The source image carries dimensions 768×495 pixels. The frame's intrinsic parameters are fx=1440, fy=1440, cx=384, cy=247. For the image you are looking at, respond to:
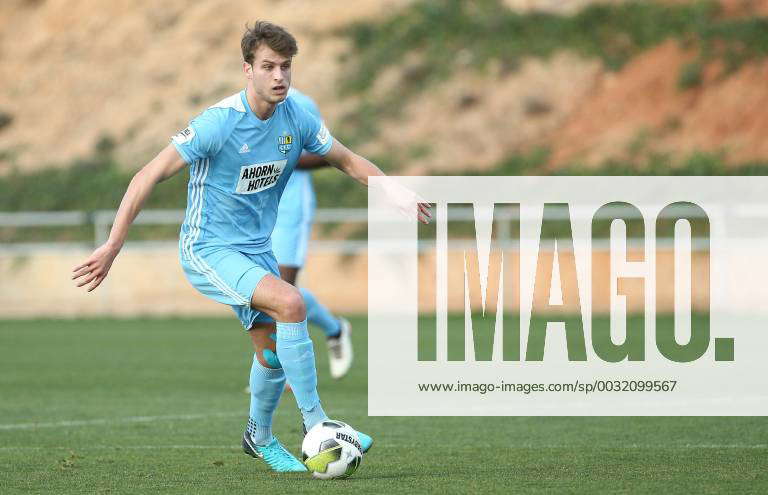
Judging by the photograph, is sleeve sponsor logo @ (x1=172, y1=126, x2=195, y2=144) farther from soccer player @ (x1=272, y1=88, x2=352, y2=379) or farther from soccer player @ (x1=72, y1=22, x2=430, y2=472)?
soccer player @ (x1=272, y1=88, x2=352, y2=379)

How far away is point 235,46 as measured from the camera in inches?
1606

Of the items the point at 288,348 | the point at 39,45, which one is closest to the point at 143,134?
the point at 39,45

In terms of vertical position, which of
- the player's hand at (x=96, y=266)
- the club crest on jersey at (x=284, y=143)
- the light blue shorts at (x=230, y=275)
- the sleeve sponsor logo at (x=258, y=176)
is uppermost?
the club crest on jersey at (x=284, y=143)

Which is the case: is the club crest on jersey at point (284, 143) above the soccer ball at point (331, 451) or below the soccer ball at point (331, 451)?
above

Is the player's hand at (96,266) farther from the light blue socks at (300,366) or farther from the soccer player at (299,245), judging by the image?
the soccer player at (299,245)

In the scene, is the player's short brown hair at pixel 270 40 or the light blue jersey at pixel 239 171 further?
the light blue jersey at pixel 239 171

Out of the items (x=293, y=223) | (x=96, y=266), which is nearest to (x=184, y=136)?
(x=96, y=266)

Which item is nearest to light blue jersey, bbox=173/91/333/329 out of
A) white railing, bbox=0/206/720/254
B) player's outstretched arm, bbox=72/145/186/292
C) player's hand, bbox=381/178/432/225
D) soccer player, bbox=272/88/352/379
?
player's outstretched arm, bbox=72/145/186/292

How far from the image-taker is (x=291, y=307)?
278 inches

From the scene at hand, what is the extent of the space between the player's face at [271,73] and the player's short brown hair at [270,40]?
0.08 feet

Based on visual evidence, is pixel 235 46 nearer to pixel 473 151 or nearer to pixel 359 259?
pixel 473 151

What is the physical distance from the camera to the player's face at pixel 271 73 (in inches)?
278

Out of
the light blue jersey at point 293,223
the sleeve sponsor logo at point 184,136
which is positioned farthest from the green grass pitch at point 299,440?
the sleeve sponsor logo at point 184,136

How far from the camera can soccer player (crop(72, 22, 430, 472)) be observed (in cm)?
707
